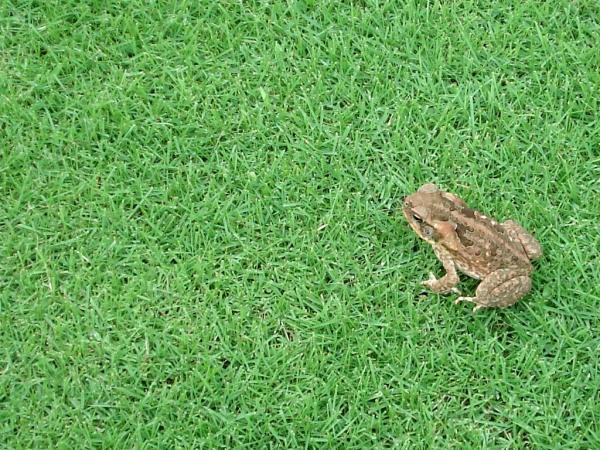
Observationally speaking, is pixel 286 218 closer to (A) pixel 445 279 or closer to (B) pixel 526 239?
(A) pixel 445 279

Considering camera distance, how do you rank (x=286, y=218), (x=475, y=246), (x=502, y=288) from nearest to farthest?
1. (x=502, y=288)
2. (x=475, y=246)
3. (x=286, y=218)

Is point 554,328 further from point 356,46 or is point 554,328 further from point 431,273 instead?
point 356,46

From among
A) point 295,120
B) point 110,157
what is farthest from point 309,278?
point 110,157

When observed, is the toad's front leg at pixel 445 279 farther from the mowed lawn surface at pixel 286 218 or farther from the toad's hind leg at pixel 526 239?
the toad's hind leg at pixel 526 239

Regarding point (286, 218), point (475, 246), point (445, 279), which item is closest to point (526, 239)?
point (475, 246)

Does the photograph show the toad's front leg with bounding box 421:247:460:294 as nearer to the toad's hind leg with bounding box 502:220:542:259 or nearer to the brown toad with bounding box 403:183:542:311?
the brown toad with bounding box 403:183:542:311

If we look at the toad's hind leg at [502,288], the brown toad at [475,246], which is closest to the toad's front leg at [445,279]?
the brown toad at [475,246]
